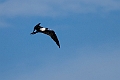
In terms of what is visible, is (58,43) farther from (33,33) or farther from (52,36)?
(33,33)

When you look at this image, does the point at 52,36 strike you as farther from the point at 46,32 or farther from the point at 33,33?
the point at 33,33

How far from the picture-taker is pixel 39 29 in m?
41.5

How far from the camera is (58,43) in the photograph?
4497cm

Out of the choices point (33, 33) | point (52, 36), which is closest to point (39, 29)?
point (33, 33)

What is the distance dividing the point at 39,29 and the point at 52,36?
5028 mm

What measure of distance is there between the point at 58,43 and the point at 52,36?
2.14 m

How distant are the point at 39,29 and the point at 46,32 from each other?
11.2 feet

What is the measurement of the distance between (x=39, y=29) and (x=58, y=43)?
5784 mm

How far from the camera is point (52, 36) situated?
45.8m

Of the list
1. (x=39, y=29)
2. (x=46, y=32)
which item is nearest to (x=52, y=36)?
(x=46, y=32)

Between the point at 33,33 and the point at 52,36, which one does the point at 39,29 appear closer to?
the point at 33,33

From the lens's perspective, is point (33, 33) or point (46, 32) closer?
point (33, 33)

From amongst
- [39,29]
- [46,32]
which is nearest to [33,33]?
[39,29]

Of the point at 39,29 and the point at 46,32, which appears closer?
the point at 39,29
